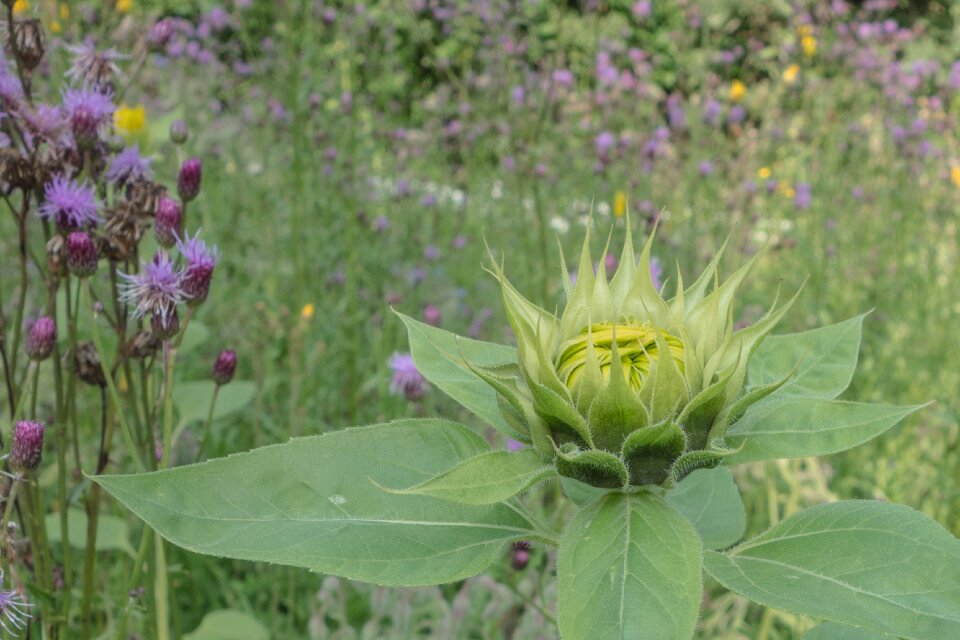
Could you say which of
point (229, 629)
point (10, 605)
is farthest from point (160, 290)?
point (229, 629)

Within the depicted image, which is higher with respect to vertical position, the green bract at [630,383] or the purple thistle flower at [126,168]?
the green bract at [630,383]

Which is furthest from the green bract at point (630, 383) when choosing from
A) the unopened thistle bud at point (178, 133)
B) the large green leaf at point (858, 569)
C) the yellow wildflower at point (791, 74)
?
the yellow wildflower at point (791, 74)

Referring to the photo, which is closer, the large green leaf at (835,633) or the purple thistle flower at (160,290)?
the large green leaf at (835,633)

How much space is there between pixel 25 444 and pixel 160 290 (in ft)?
0.80

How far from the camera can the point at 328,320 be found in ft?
11.7

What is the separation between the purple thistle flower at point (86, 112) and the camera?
1.30m

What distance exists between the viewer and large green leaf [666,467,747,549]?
3.28ft

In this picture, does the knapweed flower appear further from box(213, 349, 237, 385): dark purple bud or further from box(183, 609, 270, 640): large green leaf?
box(183, 609, 270, 640): large green leaf

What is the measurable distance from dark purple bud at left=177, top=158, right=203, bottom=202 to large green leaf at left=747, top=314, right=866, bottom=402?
81cm

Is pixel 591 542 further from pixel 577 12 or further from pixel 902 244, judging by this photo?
pixel 577 12

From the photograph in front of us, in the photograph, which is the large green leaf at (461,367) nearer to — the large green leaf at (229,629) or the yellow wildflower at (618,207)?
the large green leaf at (229,629)

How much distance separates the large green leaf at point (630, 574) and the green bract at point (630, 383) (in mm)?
43

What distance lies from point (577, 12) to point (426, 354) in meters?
8.52

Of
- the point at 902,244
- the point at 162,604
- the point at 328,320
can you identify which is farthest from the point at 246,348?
the point at 902,244
